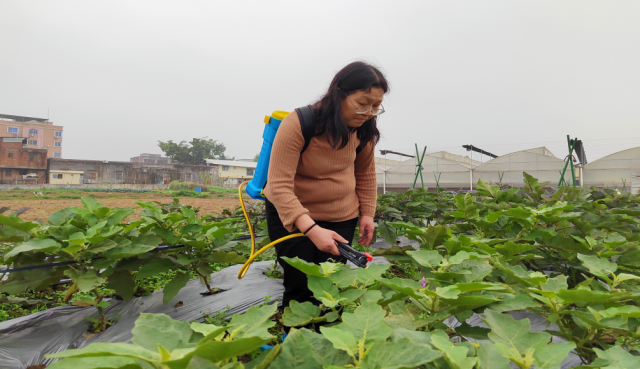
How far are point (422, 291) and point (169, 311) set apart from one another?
1.61 meters

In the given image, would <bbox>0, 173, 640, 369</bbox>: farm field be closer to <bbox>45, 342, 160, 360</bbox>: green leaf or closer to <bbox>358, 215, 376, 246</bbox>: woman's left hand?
<bbox>45, 342, 160, 360</bbox>: green leaf

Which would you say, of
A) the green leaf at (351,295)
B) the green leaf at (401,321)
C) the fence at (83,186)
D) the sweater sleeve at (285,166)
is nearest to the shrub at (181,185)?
the fence at (83,186)

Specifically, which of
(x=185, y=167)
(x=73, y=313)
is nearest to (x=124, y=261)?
(x=73, y=313)

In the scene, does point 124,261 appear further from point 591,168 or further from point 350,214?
point 591,168

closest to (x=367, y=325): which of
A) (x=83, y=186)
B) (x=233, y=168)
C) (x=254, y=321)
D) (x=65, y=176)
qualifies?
(x=254, y=321)

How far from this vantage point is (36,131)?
19.8 metres

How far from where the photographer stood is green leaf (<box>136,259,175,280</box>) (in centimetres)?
154

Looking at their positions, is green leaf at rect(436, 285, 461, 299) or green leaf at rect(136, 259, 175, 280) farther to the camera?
green leaf at rect(136, 259, 175, 280)

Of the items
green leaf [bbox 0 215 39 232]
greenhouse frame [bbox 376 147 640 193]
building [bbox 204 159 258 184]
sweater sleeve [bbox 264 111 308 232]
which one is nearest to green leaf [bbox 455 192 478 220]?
sweater sleeve [bbox 264 111 308 232]

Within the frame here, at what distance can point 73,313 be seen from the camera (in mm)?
1733

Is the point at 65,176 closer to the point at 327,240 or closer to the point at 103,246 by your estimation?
the point at 103,246

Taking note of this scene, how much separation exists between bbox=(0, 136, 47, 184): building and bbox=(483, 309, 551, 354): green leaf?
717 inches

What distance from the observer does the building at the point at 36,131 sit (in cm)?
1672

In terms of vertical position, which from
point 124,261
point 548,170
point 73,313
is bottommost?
point 73,313
